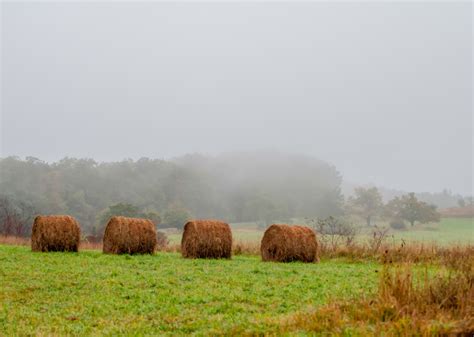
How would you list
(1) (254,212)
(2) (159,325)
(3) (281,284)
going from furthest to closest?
(1) (254,212) → (3) (281,284) → (2) (159,325)

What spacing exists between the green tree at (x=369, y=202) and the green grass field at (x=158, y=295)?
8880 centimetres

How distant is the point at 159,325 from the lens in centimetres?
981

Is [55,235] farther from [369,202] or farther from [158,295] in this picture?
[369,202]

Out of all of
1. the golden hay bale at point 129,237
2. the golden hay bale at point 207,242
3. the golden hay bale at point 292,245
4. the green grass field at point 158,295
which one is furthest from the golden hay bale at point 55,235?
the golden hay bale at point 292,245

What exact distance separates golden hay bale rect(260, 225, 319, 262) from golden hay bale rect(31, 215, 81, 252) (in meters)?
8.48

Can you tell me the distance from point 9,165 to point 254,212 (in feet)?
159

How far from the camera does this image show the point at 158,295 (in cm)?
1264

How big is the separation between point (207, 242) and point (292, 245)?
3.43 meters

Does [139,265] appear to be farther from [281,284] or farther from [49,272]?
[281,284]

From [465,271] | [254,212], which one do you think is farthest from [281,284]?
[254,212]

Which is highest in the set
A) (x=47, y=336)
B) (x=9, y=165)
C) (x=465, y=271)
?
(x=9, y=165)

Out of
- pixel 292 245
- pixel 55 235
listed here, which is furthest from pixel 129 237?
pixel 292 245

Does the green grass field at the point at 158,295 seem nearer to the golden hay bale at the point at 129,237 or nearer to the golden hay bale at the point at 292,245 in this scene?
the golden hay bale at the point at 292,245

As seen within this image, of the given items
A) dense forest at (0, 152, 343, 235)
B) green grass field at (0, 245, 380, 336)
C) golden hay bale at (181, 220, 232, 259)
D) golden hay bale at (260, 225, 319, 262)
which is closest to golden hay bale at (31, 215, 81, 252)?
green grass field at (0, 245, 380, 336)
